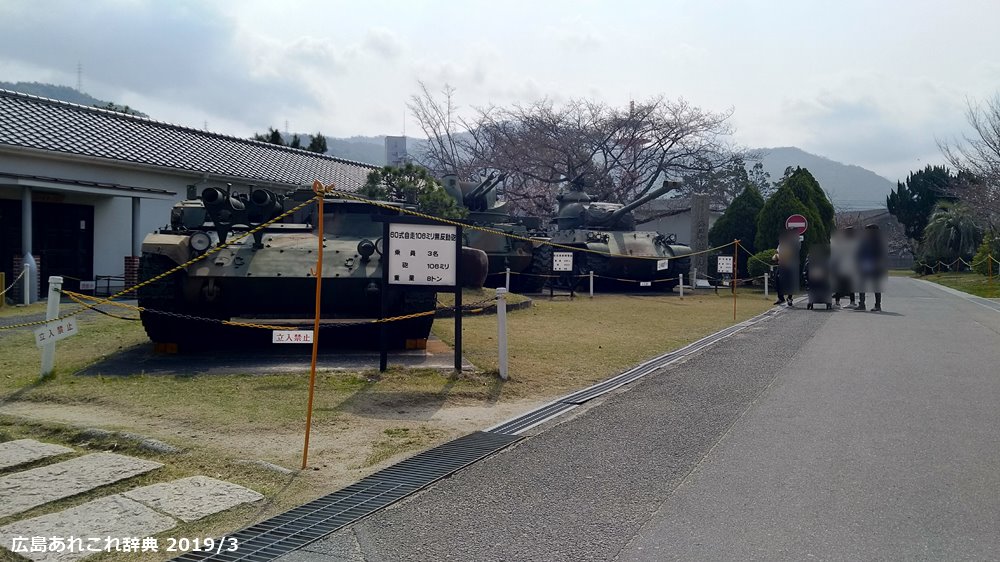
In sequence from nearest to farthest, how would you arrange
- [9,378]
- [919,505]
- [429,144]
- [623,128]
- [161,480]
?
[919,505] < [161,480] < [9,378] < [623,128] < [429,144]

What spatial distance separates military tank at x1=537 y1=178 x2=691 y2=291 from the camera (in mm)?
24656

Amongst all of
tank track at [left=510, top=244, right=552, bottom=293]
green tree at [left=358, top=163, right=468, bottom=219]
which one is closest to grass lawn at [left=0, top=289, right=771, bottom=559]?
green tree at [left=358, top=163, right=468, bottom=219]

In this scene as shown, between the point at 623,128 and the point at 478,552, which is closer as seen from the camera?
the point at 478,552

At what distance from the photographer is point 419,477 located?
5617mm

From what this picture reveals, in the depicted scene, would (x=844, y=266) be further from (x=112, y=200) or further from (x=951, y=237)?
(x=951, y=237)

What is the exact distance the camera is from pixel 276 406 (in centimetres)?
767

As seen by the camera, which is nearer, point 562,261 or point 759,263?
point 562,261

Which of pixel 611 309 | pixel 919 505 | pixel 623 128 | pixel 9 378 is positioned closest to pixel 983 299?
pixel 611 309

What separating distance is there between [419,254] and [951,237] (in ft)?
147

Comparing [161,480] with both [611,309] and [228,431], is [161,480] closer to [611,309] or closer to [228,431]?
[228,431]

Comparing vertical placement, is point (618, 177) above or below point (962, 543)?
above

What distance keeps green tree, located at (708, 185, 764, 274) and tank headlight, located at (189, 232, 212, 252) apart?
2471 cm

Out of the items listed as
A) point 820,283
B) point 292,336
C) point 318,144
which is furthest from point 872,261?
point 318,144

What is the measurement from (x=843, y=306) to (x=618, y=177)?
19859 millimetres
